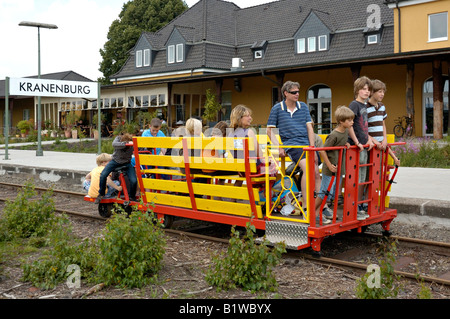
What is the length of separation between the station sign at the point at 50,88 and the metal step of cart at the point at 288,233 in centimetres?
1554

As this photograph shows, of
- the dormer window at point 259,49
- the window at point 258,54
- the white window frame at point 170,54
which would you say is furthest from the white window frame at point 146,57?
the window at point 258,54

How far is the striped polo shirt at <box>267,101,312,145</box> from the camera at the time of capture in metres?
6.16

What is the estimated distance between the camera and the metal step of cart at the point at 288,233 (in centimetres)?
556

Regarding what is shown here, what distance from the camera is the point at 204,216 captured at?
21.9 ft

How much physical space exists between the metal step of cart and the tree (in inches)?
1890

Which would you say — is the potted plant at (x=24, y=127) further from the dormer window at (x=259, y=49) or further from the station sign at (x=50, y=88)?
the station sign at (x=50, y=88)

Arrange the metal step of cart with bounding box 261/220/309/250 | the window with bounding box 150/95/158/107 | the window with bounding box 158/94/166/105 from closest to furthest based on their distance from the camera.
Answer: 1. the metal step of cart with bounding box 261/220/309/250
2. the window with bounding box 158/94/166/105
3. the window with bounding box 150/95/158/107

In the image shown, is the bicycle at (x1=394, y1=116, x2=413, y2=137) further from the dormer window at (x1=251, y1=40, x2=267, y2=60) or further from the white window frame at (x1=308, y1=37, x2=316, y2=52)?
the dormer window at (x1=251, y1=40, x2=267, y2=60)

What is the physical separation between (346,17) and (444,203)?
2547 centimetres

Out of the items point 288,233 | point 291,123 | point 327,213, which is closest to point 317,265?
point 288,233

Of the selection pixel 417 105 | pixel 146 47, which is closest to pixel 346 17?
pixel 417 105

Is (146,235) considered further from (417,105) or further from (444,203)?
(417,105)

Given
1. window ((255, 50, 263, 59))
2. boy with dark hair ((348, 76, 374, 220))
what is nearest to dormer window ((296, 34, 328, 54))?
window ((255, 50, 263, 59))

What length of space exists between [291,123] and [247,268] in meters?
2.18
